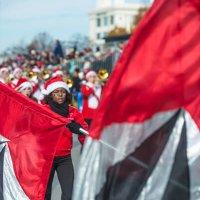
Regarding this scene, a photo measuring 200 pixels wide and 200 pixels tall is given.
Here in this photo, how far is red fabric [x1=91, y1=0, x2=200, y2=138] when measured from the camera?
4652mm

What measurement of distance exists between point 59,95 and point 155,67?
347 centimetres

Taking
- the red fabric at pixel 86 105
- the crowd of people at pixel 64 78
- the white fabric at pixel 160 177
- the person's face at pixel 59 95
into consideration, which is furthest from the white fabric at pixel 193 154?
the red fabric at pixel 86 105

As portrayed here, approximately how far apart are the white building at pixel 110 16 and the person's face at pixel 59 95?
451 ft

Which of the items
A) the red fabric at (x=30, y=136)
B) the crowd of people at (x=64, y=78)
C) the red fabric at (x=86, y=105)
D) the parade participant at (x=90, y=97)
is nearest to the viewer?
the red fabric at (x=30, y=136)

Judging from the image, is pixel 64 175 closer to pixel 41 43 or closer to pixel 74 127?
pixel 74 127

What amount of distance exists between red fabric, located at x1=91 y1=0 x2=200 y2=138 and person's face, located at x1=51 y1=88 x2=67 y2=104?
3.30 metres

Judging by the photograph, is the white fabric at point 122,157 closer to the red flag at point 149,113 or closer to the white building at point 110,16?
the red flag at point 149,113

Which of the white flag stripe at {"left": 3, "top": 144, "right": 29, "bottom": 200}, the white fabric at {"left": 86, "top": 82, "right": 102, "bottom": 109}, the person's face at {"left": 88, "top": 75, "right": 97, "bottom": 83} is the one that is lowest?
the white flag stripe at {"left": 3, "top": 144, "right": 29, "bottom": 200}

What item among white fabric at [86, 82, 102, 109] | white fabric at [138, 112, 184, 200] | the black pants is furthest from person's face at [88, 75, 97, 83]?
white fabric at [138, 112, 184, 200]

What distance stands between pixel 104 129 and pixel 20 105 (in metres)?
3.33

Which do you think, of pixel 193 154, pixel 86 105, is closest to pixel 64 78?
pixel 86 105

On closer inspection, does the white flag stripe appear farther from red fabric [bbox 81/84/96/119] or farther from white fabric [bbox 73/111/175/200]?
red fabric [bbox 81/84/96/119]

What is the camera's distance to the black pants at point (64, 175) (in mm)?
7767

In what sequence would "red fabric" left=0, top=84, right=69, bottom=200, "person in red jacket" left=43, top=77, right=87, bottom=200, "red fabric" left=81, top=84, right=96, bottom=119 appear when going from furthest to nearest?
"red fabric" left=81, top=84, right=96, bottom=119
"person in red jacket" left=43, top=77, right=87, bottom=200
"red fabric" left=0, top=84, right=69, bottom=200
